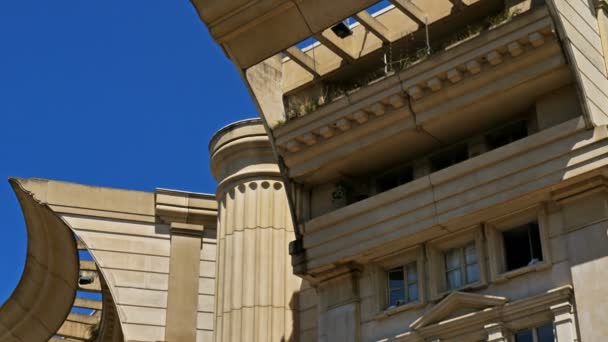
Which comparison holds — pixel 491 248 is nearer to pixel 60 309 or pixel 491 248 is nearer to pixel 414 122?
pixel 414 122

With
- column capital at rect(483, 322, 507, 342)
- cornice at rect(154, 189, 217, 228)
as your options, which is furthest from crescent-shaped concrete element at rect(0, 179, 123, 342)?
column capital at rect(483, 322, 507, 342)

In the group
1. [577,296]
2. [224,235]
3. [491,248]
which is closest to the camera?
[577,296]

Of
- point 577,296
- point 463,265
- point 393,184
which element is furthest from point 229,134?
point 577,296

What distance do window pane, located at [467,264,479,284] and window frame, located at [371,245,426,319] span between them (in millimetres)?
1261

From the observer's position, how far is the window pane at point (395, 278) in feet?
117

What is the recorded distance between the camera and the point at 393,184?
123ft

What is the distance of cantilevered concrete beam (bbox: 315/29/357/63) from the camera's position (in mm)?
36625

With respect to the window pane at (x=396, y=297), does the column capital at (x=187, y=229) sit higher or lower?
higher

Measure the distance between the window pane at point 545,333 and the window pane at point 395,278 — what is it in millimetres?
5015

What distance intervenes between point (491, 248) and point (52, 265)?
22.9 meters

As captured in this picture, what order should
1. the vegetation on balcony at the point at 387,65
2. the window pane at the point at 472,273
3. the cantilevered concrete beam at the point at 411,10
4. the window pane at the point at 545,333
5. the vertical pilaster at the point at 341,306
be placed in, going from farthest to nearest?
the vertical pilaster at the point at 341,306, the cantilevered concrete beam at the point at 411,10, the vegetation on balcony at the point at 387,65, the window pane at the point at 472,273, the window pane at the point at 545,333

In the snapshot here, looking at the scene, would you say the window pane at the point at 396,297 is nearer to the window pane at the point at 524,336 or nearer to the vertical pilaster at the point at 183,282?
the window pane at the point at 524,336

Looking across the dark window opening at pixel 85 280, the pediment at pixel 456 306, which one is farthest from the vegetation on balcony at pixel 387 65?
the dark window opening at pixel 85 280

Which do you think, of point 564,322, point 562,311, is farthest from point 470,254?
point 564,322
